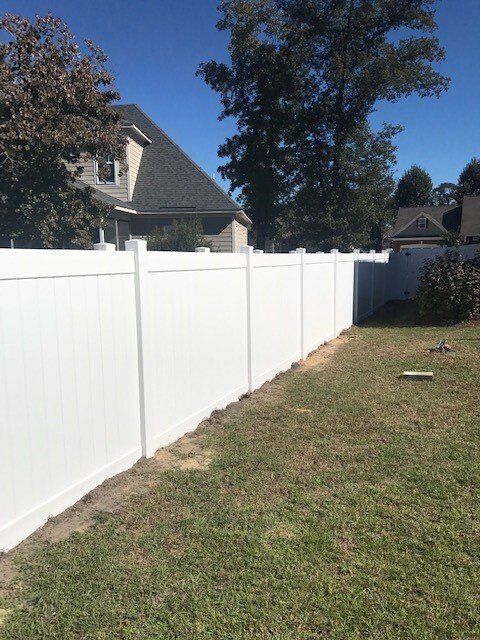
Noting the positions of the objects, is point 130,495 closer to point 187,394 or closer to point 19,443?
point 19,443

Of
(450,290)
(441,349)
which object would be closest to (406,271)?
(450,290)

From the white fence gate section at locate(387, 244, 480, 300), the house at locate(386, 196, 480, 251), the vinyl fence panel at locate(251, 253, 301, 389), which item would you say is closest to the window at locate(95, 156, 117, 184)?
the vinyl fence panel at locate(251, 253, 301, 389)

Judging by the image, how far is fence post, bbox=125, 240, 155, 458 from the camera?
410 cm

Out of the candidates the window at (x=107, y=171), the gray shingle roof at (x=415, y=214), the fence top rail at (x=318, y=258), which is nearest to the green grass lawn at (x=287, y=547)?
the fence top rail at (x=318, y=258)

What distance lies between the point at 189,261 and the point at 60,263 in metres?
1.69

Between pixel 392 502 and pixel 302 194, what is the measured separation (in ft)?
81.5

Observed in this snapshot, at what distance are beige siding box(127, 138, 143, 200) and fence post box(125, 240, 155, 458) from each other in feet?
48.7

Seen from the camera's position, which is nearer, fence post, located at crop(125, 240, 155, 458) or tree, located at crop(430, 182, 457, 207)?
fence post, located at crop(125, 240, 155, 458)

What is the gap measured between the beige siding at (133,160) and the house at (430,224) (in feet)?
99.1

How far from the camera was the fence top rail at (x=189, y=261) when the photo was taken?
14.2ft

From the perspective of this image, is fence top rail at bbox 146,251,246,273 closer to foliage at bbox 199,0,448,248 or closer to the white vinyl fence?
the white vinyl fence

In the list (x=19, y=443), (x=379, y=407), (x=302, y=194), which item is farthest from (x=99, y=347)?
(x=302, y=194)

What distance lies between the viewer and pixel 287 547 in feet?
10.1

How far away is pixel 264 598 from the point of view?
2604 mm
